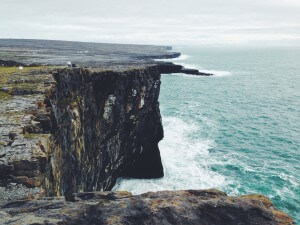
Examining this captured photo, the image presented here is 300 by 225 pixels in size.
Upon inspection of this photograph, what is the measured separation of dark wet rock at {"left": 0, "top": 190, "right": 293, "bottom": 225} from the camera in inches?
289

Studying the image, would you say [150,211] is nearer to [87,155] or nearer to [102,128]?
[87,155]

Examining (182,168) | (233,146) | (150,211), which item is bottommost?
(182,168)

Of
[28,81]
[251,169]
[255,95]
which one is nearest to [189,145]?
[251,169]

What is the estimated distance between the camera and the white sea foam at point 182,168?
31781 millimetres

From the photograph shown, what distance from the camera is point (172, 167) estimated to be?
35906mm

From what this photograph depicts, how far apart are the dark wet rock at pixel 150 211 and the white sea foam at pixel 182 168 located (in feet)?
76.5

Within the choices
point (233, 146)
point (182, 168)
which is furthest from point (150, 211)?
point (233, 146)

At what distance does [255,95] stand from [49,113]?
70176 mm

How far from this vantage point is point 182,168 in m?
35.5

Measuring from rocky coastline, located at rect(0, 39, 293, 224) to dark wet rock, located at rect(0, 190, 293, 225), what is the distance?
0.02 metres

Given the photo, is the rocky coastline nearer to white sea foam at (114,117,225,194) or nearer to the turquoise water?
white sea foam at (114,117,225,194)

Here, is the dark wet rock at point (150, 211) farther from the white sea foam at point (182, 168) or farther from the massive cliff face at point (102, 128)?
the white sea foam at point (182, 168)

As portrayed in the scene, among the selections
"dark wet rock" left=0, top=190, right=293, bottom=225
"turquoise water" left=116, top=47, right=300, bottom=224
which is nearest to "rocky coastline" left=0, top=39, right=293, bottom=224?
"dark wet rock" left=0, top=190, right=293, bottom=225

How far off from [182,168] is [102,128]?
14936mm
